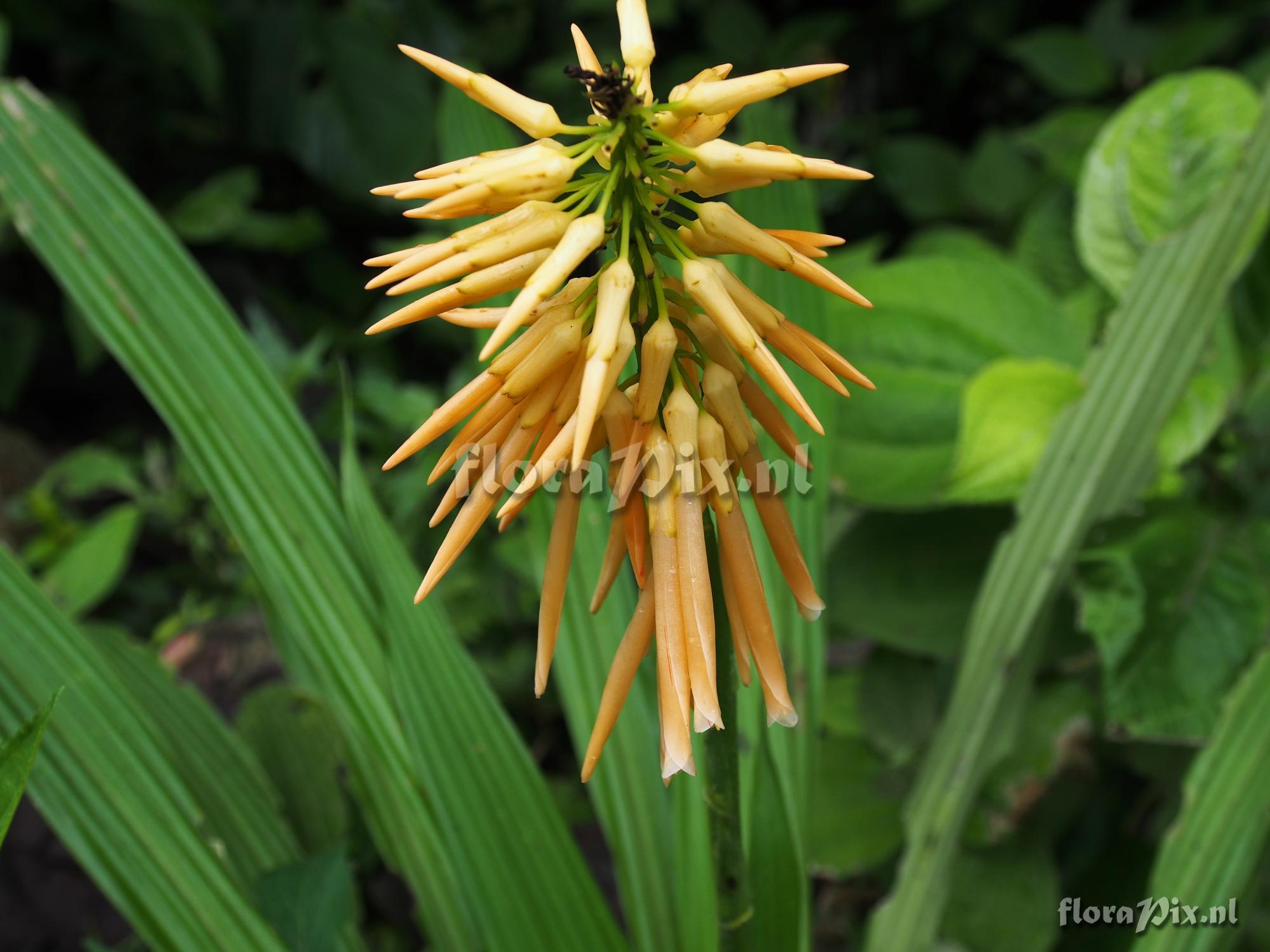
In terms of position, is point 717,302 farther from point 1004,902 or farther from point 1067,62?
point 1067,62

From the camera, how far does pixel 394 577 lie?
63 cm

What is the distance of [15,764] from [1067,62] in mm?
1782

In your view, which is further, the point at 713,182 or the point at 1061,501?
the point at 1061,501

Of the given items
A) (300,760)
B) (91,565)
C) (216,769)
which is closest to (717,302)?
(216,769)

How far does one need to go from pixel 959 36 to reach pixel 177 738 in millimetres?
1954

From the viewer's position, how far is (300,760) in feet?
2.99

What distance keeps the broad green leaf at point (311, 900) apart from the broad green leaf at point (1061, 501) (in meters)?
0.38

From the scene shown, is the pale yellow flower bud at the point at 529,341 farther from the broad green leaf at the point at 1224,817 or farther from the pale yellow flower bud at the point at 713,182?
the broad green leaf at the point at 1224,817

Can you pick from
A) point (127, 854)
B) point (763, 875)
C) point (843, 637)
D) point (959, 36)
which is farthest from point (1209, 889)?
point (959, 36)

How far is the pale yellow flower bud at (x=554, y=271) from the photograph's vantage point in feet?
1.07

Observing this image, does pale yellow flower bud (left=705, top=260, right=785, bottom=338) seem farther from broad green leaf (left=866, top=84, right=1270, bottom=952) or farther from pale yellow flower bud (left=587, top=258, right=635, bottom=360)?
broad green leaf (left=866, top=84, right=1270, bottom=952)

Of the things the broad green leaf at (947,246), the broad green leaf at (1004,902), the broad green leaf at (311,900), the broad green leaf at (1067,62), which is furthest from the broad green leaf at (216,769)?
the broad green leaf at (1067,62)

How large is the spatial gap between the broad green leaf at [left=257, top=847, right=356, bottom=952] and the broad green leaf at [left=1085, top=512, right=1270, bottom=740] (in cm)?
54

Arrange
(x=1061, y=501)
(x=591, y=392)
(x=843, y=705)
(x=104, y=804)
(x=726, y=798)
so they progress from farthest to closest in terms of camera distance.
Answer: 1. (x=843, y=705)
2. (x=1061, y=501)
3. (x=104, y=804)
4. (x=726, y=798)
5. (x=591, y=392)
